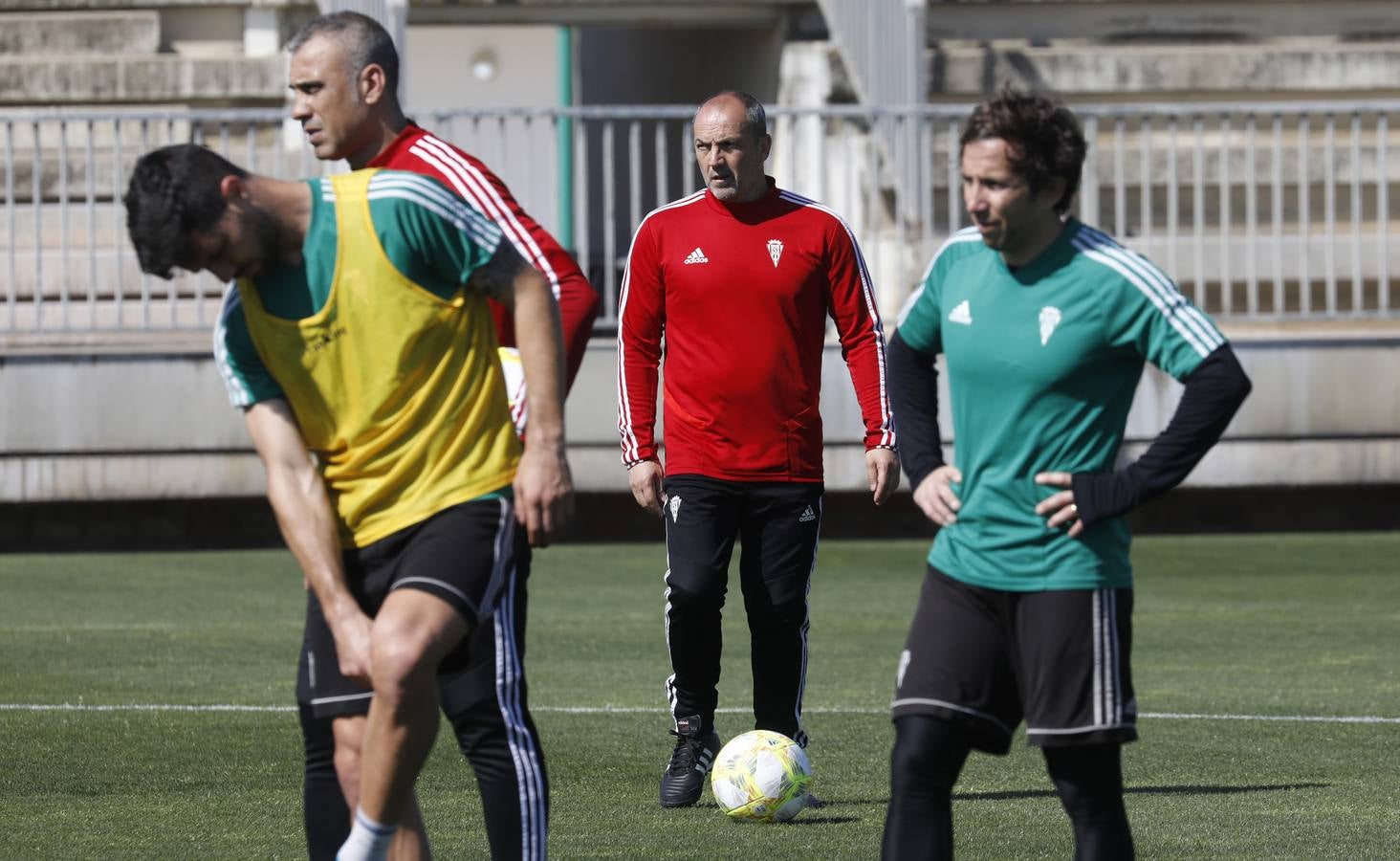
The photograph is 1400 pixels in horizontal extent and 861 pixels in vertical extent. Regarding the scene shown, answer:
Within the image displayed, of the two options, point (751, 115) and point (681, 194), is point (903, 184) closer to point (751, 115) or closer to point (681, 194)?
point (681, 194)

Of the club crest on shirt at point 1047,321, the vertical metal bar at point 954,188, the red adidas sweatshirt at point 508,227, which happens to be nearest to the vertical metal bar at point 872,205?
the vertical metal bar at point 954,188

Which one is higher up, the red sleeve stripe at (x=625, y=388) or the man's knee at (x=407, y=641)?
the red sleeve stripe at (x=625, y=388)

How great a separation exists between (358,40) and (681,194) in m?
9.96

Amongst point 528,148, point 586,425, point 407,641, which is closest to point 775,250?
point 407,641

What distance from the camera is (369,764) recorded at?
4539mm

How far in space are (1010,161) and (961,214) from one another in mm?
11356

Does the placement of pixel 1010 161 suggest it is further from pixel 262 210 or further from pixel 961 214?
pixel 961 214

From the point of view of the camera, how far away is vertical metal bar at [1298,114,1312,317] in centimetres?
1498

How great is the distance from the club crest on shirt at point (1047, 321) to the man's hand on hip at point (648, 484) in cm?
246

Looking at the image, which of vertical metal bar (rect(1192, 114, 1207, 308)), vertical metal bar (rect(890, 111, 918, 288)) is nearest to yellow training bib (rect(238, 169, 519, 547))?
vertical metal bar (rect(1192, 114, 1207, 308))

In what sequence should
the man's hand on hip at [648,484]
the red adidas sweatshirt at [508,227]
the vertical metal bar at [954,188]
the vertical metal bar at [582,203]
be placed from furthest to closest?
the vertical metal bar at [954,188], the vertical metal bar at [582,203], the man's hand on hip at [648,484], the red adidas sweatshirt at [508,227]

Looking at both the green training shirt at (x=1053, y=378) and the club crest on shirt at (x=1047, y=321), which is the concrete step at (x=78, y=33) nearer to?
the green training shirt at (x=1053, y=378)

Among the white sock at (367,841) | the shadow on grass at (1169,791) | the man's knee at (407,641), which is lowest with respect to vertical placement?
the shadow on grass at (1169,791)

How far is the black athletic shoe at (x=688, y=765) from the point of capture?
6.73m
